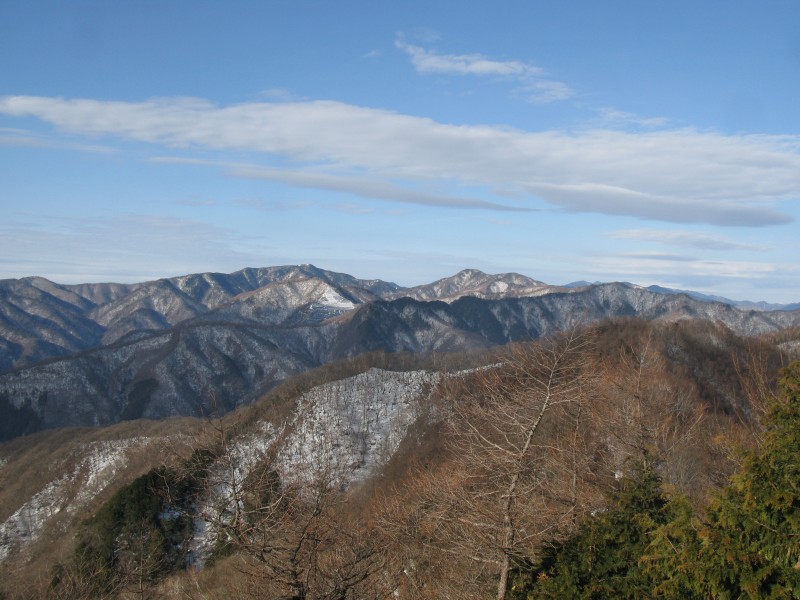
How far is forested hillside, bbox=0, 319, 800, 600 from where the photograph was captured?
9938mm

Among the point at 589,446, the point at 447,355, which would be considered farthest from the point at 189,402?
the point at 589,446

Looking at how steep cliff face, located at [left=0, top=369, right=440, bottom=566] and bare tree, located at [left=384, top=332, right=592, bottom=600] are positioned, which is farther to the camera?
steep cliff face, located at [left=0, top=369, right=440, bottom=566]

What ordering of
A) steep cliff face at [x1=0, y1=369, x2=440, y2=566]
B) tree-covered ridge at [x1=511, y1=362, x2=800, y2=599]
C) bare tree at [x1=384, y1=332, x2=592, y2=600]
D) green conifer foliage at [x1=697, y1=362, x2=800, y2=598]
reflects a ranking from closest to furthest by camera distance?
green conifer foliage at [x1=697, y1=362, x2=800, y2=598] < tree-covered ridge at [x1=511, y1=362, x2=800, y2=599] < bare tree at [x1=384, y1=332, x2=592, y2=600] < steep cliff face at [x1=0, y1=369, x2=440, y2=566]

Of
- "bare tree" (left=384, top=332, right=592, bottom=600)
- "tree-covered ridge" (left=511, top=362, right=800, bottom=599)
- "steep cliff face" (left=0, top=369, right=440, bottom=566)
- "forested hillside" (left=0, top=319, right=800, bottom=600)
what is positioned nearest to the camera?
"tree-covered ridge" (left=511, top=362, right=800, bottom=599)

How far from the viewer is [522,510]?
11.6 m

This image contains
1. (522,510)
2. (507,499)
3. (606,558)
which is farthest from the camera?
(606,558)

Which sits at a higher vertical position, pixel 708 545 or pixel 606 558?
pixel 708 545

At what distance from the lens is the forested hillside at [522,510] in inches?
391

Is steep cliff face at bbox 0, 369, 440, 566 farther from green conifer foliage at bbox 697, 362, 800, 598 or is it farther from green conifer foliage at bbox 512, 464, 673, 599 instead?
green conifer foliage at bbox 697, 362, 800, 598

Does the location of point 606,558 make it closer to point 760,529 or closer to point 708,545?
point 708,545

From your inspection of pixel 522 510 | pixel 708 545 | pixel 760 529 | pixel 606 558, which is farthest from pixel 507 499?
pixel 760 529

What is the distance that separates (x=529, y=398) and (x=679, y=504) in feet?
10.9

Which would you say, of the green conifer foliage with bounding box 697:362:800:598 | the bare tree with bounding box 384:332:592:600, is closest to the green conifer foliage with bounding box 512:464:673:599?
the bare tree with bounding box 384:332:592:600

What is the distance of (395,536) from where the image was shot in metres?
19.8
